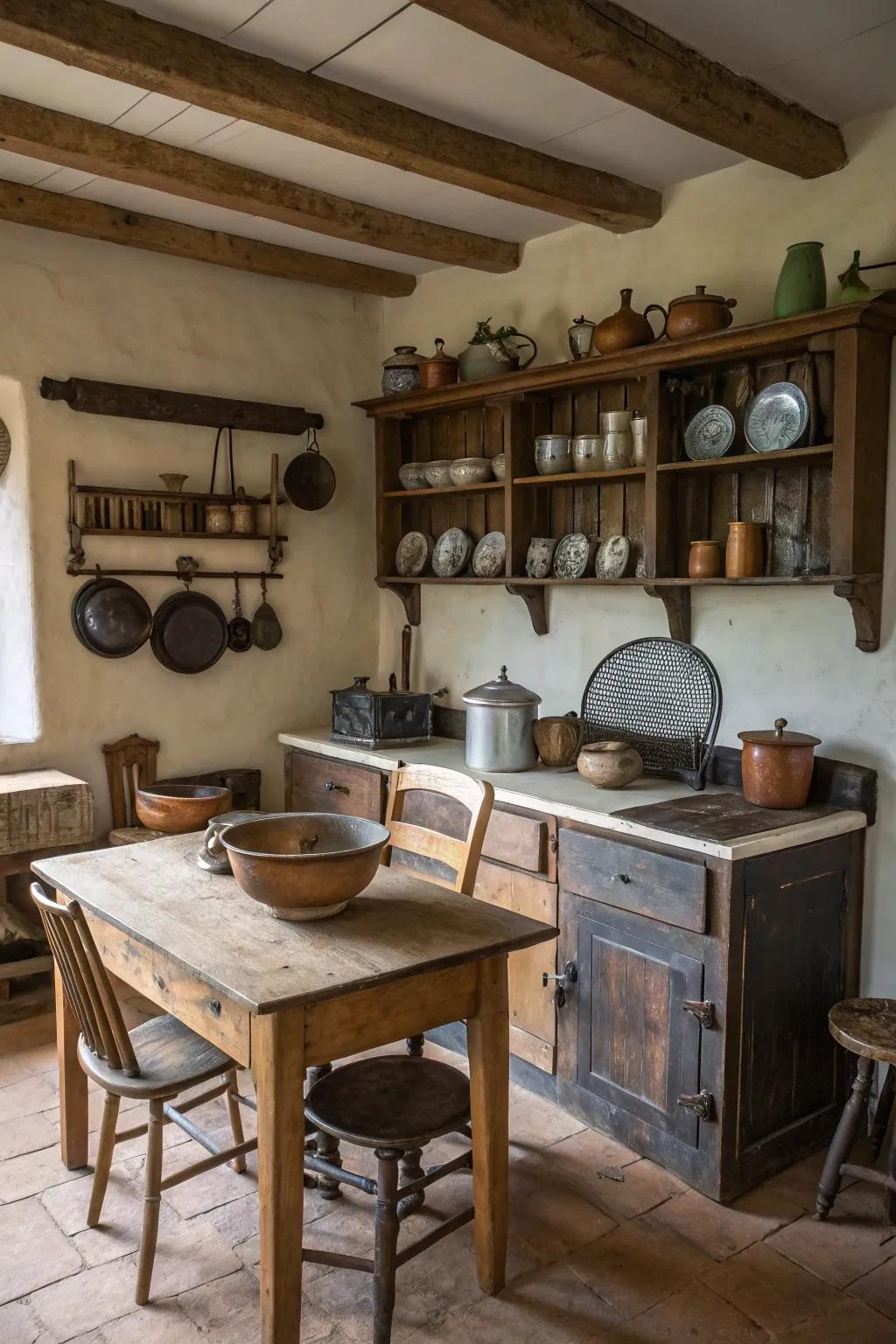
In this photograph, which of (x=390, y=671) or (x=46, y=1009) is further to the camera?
(x=390, y=671)

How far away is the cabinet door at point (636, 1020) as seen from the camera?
244 cm

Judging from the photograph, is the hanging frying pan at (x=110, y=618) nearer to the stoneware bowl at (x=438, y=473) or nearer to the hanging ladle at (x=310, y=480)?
the hanging ladle at (x=310, y=480)

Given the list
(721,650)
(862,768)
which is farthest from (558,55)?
(862,768)

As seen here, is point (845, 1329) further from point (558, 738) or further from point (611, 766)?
point (558, 738)

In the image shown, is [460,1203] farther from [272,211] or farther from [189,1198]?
[272,211]

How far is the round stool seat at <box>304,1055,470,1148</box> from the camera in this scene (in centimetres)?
189

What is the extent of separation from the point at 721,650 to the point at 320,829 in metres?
1.47

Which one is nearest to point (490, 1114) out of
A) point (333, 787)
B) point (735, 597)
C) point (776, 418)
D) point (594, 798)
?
point (594, 798)

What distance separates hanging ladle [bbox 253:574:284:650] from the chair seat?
1930 millimetres

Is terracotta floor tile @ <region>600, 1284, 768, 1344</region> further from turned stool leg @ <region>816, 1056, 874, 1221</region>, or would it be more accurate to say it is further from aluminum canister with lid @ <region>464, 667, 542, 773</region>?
aluminum canister with lid @ <region>464, 667, 542, 773</region>

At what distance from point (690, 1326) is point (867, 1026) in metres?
0.73

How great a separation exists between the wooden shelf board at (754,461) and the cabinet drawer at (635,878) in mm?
1077

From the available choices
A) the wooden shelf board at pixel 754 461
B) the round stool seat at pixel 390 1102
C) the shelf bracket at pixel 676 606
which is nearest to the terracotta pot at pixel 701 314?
the wooden shelf board at pixel 754 461

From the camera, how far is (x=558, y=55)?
2.13m
